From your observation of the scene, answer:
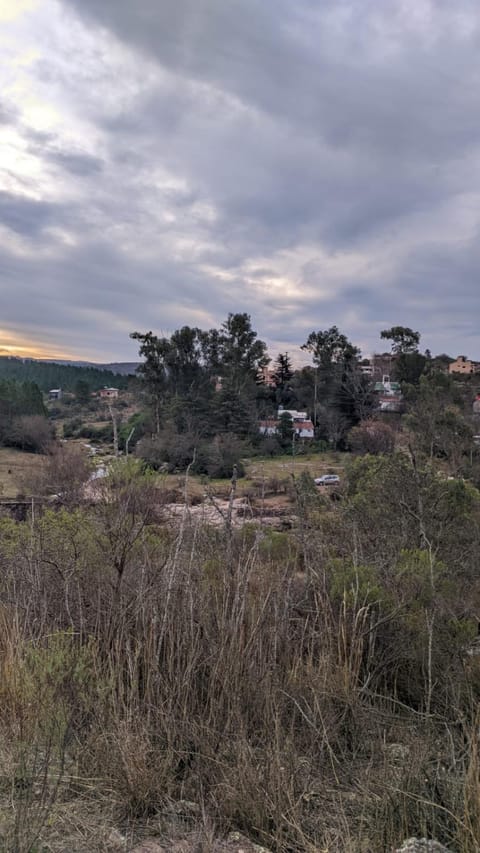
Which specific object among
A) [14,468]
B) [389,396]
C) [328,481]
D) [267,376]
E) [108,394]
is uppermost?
[267,376]

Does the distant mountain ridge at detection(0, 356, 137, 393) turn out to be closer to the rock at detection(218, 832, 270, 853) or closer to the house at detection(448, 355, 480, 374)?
the house at detection(448, 355, 480, 374)

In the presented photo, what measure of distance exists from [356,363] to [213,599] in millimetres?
38478

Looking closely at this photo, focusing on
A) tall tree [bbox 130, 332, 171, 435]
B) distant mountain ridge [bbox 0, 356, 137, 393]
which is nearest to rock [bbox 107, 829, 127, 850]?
tall tree [bbox 130, 332, 171, 435]

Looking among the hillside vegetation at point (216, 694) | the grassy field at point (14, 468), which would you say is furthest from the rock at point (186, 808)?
the grassy field at point (14, 468)

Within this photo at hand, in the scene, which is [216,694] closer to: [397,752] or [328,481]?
[397,752]

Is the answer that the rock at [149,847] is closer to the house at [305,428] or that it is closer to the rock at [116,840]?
the rock at [116,840]

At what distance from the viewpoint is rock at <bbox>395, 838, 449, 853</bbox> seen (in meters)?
1.41

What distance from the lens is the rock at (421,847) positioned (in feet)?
4.64

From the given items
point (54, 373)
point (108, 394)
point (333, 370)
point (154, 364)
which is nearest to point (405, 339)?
point (333, 370)

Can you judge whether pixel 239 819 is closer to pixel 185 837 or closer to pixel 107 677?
pixel 185 837

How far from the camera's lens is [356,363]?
129 ft

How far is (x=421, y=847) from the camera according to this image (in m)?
1.43

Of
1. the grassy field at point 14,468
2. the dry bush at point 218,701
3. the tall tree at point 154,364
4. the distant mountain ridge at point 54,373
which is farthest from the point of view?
the distant mountain ridge at point 54,373

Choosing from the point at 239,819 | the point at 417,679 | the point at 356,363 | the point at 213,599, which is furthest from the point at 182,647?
the point at 356,363
